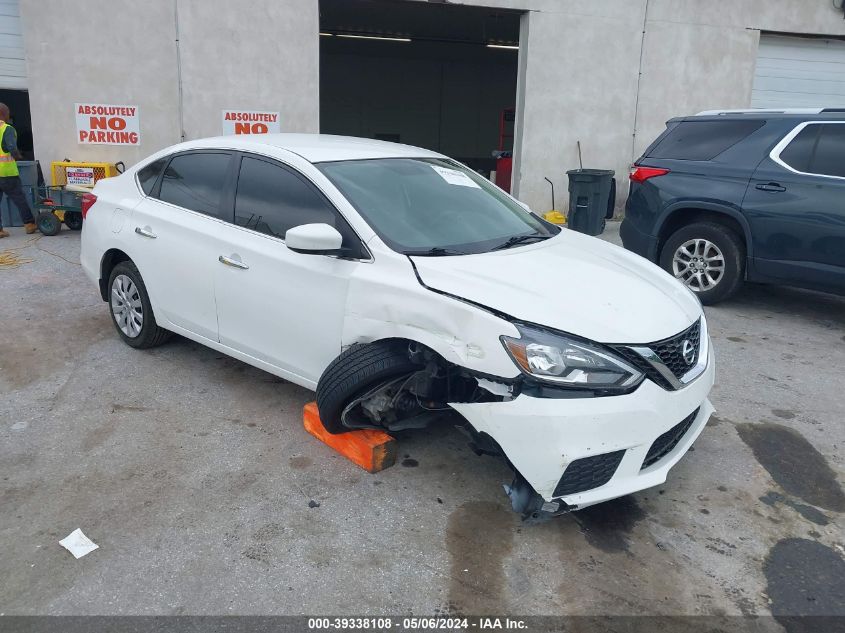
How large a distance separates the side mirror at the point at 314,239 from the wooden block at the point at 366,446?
892 mm

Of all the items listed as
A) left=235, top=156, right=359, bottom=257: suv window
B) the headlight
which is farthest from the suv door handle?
left=235, top=156, right=359, bottom=257: suv window

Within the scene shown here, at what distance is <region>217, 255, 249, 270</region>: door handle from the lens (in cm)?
411

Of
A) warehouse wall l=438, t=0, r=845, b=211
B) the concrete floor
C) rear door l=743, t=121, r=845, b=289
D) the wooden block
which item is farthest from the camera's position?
warehouse wall l=438, t=0, r=845, b=211

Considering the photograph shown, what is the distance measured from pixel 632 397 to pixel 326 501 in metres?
1.52

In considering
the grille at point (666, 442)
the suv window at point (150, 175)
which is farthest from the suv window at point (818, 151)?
the suv window at point (150, 175)

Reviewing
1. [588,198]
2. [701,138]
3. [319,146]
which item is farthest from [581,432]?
[588,198]

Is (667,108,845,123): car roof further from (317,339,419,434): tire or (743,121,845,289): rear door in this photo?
(317,339,419,434): tire

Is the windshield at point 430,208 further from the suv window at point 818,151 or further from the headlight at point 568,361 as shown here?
the suv window at point 818,151

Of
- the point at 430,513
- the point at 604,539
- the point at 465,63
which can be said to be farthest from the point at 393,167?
the point at 465,63

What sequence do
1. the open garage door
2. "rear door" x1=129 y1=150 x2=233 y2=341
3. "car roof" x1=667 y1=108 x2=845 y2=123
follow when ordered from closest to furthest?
"rear door" x1=129 y1=150 x2=233 y2=341 → "car roof" x1=667 y1=108 x2=845 y2=123 → the open garage door

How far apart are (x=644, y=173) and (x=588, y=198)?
369 centimetres

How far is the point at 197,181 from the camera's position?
4.66 meters

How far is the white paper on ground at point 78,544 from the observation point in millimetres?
3002

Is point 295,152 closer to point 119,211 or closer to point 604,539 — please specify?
point 119,211
